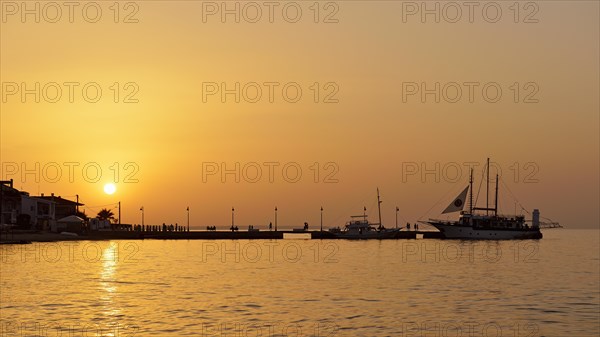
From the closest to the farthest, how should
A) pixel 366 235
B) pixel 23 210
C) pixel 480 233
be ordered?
pixel 23 210 < pixel 480 233 < pixel 366 235

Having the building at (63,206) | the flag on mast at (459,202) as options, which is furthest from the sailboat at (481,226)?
the building at (63,206)

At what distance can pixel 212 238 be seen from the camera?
182m

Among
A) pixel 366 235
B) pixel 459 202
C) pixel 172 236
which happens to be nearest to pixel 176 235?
pixel 172 236

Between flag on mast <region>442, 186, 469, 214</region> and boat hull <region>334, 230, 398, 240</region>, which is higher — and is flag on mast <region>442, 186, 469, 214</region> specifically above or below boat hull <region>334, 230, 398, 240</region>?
above

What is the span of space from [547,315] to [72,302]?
2896cm

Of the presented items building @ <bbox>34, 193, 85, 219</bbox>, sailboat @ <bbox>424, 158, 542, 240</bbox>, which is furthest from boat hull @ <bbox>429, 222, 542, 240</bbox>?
building @ <bbox>34, 193, 85, 219</bbox>

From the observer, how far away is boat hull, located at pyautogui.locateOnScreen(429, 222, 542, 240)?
17688cm

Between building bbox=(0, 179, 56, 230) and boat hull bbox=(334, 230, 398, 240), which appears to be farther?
boat hull bbox=(334, 230, 398, 240)

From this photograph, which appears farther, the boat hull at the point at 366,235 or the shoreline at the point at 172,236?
the boat hull at the point at 366,235

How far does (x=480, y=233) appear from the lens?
177 metres

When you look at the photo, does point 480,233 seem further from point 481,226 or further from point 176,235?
point 176,235

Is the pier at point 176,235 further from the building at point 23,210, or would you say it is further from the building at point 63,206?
the building at point 63,206

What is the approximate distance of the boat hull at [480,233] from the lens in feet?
580

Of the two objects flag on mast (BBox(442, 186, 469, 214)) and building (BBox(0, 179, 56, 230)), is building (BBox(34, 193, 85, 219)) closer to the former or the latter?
building (BBox(0, 179, 56, 230))
